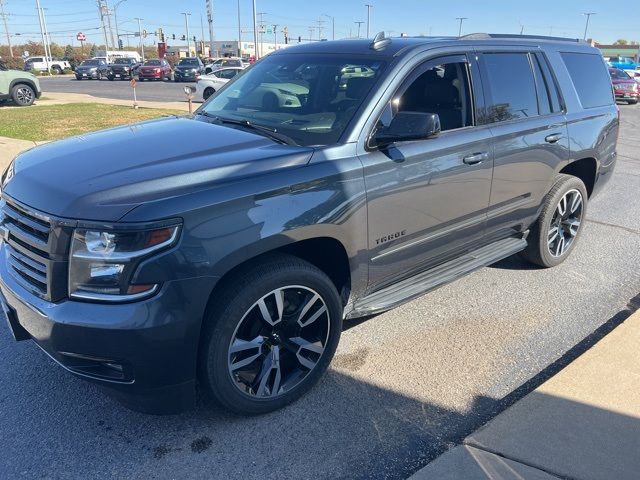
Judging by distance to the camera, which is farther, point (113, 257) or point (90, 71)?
point (90, 71)

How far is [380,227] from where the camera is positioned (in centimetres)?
325

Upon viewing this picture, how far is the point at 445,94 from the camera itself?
3.79 meters

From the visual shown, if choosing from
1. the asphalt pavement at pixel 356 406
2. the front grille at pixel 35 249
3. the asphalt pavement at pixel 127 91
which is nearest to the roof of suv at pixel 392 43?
the asphalt pavement at pixel 356 406

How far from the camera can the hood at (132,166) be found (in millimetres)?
2490

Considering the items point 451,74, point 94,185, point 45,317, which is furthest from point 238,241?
point 451,74

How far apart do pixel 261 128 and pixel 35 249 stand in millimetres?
1498

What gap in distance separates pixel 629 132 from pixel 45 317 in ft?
56.7

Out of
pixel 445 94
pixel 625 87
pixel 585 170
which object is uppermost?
pixel 445 94

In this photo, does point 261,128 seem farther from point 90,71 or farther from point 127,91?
point 90,71

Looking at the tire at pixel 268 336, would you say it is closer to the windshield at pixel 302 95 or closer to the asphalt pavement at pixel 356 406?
the asphalt pavement at pixel 356 406

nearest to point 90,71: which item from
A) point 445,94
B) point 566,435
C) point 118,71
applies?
point 118,71

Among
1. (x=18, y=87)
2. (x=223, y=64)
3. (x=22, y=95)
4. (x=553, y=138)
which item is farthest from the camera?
(x=223, y=64)

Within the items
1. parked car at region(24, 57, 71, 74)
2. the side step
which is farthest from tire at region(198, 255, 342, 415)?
parked car at region(24, 57, 71, 74)

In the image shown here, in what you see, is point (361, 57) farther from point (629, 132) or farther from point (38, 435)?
point (629, 132)
